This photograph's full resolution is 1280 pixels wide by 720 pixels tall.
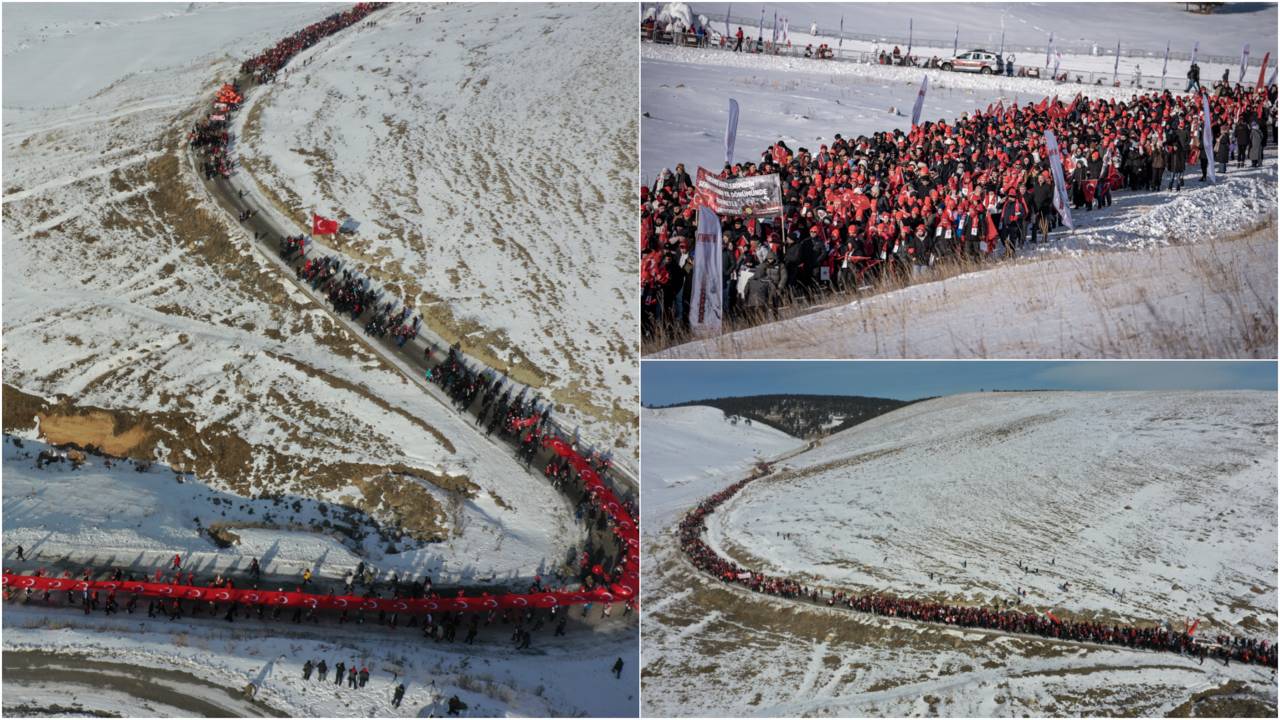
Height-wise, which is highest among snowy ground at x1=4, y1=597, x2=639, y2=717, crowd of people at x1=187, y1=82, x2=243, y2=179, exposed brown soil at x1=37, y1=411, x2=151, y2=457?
crowd of people at x1=187, y1=82, x2=243, y2=179

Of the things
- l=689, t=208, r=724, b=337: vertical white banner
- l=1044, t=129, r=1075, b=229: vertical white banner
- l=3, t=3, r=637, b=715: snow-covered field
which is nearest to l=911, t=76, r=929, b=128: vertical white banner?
l=1044, t=129, r=1075, b=229: vertical white banner

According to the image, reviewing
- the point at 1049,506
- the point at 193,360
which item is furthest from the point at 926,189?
the point at 193,360

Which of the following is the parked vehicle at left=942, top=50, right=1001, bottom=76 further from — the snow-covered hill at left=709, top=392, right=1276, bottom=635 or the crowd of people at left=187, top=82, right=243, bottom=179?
the crowd of people at left=187, top=82, right=243, bottom=179

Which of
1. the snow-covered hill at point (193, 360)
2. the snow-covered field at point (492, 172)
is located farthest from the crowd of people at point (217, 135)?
the snow-covered hill at point (193, 360)

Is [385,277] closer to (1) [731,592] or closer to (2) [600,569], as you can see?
(2) [600,569]

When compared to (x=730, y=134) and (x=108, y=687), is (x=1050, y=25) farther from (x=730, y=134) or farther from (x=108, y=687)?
(x=108, y=687)

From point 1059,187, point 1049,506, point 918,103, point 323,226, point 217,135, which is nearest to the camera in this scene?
point 1059,187

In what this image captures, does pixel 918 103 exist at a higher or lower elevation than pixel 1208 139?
higher

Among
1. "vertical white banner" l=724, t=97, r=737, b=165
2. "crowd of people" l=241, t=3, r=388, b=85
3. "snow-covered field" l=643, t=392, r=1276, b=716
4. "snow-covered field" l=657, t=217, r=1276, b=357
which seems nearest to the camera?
"snow-covered field" l=657, t=217, r=1276, b=357
